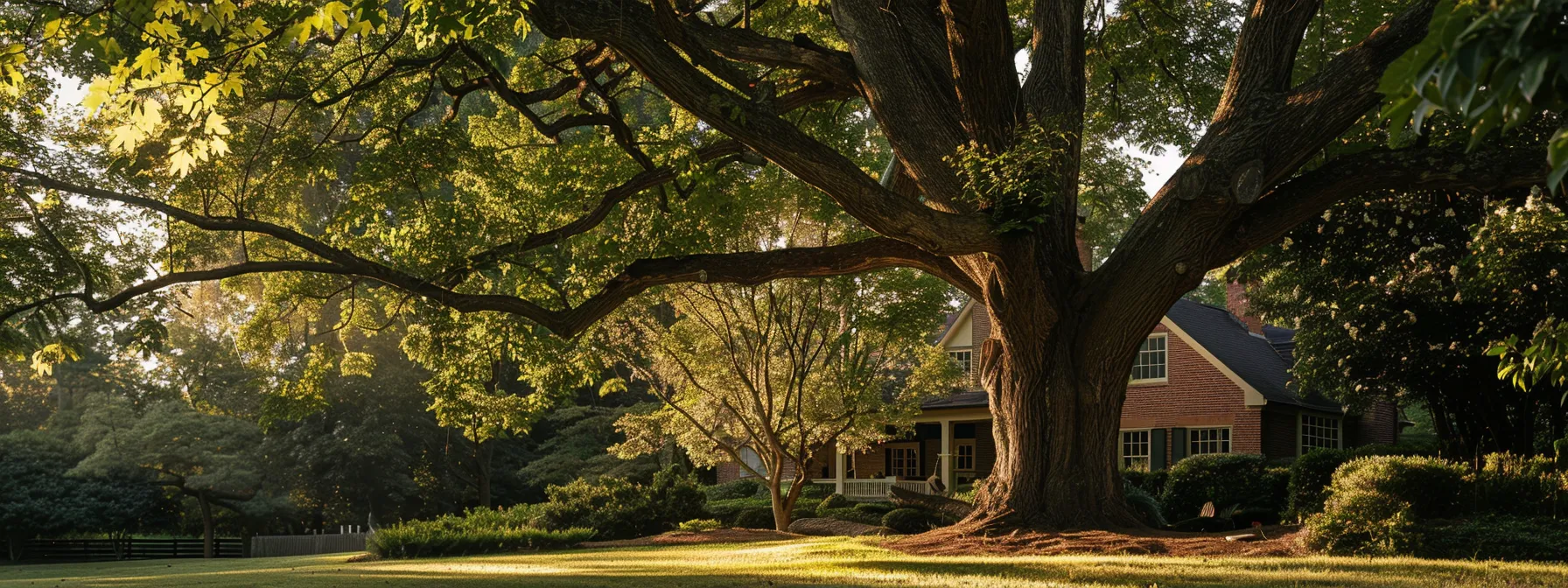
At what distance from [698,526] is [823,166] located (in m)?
14.5

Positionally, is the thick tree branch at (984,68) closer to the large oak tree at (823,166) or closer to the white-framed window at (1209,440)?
the large oak tree at (823,166)

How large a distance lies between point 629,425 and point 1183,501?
41.0 ft

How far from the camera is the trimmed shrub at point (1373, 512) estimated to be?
1195cm

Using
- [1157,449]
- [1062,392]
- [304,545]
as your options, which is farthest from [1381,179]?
[304,545]

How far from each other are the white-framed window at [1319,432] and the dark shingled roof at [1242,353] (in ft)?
1.48

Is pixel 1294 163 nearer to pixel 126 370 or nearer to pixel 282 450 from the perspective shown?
pixel 282 450

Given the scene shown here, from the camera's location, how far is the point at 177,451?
35906 millimetres

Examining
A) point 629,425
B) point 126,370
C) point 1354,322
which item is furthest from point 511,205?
point 126,370

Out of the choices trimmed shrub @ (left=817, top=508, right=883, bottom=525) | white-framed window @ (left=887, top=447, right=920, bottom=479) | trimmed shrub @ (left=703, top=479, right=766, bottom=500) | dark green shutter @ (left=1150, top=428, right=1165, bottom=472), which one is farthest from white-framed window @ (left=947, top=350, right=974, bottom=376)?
trimmed shrub @ (left=817, top=508, right=883, bottom=525)

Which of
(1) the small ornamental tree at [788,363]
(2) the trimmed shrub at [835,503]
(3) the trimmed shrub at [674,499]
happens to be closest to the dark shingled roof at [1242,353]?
(2) the trimmed shrub at [835,503]

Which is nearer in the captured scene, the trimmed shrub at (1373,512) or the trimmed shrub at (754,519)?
the trimmed shrub at (1373,512)

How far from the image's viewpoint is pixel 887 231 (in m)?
11.9

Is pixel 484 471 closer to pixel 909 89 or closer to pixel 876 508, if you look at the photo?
pixel 876 508

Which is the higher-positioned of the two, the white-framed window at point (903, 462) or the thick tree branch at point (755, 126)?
the thick tree branch at point (755, 126)
